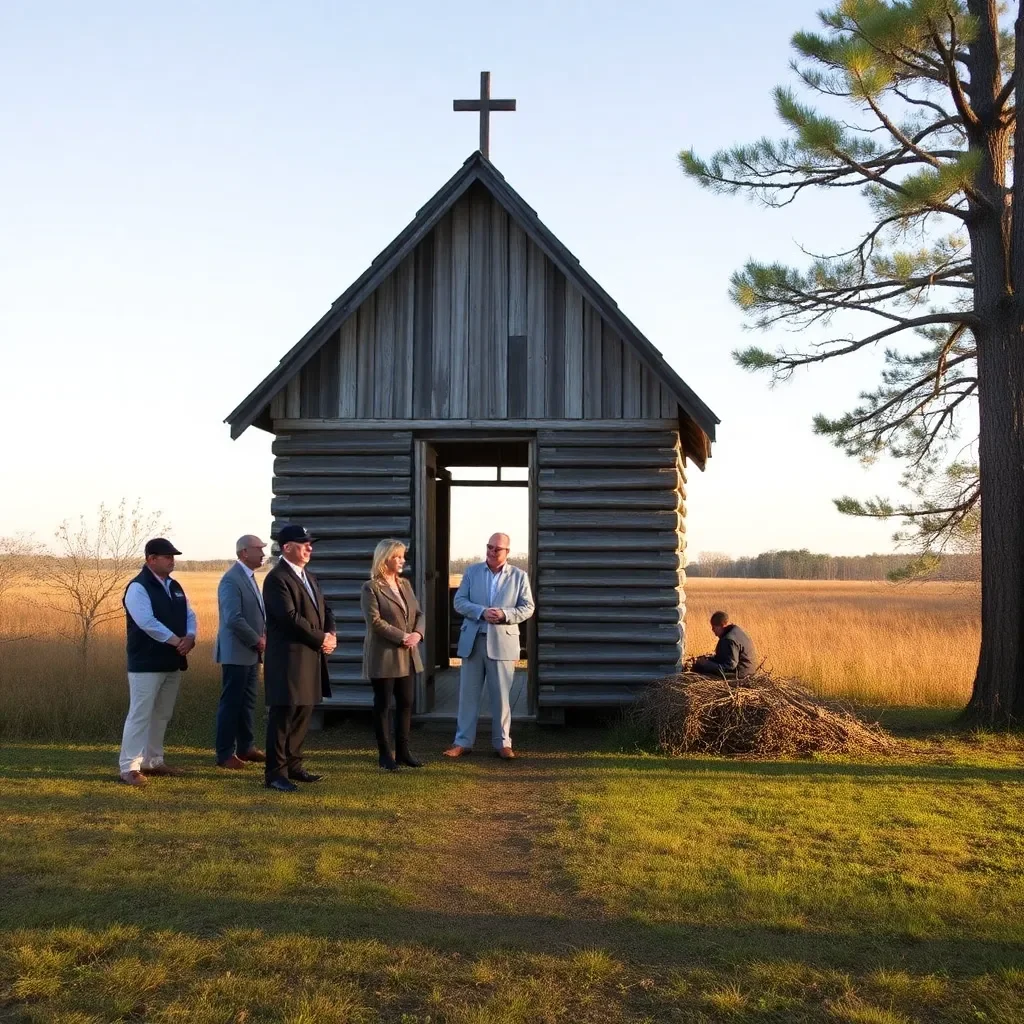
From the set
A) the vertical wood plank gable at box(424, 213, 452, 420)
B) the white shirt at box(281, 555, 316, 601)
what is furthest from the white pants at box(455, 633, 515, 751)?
the vertical wood plank gable at box(424, 213, 452, 420)

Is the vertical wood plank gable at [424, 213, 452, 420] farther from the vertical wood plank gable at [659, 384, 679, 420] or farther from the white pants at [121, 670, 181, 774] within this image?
the white pants at [121, 670, 181, 774]

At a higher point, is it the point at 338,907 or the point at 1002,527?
the point at 1002,527

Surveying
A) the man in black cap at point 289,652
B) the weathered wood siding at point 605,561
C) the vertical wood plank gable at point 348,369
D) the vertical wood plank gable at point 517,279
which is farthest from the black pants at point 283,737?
the vertical wood plank gable at point 517,279

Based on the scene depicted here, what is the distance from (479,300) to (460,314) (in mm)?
237

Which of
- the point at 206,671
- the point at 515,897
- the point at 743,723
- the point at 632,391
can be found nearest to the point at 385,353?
the point at 632,391

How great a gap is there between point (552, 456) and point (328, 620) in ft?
11.2

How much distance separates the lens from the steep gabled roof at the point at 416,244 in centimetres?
1066

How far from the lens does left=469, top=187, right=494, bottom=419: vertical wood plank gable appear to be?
11.1 m

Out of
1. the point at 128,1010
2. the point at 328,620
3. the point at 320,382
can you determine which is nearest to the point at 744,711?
the point at 328,620

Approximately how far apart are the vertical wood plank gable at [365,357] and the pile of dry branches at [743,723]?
4.05 metres

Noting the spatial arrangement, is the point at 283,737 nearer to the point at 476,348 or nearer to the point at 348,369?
the point at 348,369

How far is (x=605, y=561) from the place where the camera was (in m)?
11.1

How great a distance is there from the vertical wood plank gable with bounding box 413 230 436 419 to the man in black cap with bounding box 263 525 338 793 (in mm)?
3182

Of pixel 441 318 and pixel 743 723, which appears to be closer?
pixel 743 723
